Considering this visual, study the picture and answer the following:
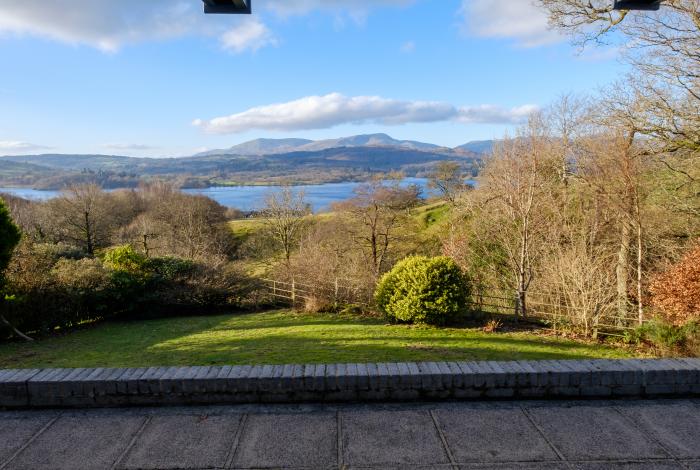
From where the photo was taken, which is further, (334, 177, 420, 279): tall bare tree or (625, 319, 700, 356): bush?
(334, 177, 420, 279): tall bare tree

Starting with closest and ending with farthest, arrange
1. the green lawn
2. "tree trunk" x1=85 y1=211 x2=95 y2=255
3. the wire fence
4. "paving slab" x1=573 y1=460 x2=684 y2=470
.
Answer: "paving slab" x1=573 y1=460 x2=684 y2=470, the green lawn, the wire fence, "tree trunk" x1=85 y1=211 x2=95 y2=255

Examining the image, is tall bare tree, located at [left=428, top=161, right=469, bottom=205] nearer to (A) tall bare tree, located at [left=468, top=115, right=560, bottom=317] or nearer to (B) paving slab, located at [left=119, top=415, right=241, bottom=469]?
(A) tall bare tree, located at [left=468, top=115, right=560, bottom=317]

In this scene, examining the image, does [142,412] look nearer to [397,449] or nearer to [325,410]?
[325,410]

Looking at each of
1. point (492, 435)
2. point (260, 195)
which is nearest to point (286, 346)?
point (492, 435)

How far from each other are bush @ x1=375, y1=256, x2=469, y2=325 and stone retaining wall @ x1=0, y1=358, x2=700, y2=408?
25.7ft

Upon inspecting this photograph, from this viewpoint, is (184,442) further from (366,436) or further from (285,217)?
(285,217)

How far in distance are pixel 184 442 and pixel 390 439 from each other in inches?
69.1

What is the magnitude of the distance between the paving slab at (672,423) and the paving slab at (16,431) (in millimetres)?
5393

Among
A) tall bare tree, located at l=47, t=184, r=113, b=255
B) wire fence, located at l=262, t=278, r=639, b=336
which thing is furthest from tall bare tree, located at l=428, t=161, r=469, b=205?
tall bare tree, located at l=47, t=184, r=113, b=255

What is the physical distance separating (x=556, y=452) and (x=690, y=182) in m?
14.9

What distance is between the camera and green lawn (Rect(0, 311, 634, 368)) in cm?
877

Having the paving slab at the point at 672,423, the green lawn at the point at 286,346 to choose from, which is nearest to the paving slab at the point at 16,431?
the green lawn at the point at 286,346

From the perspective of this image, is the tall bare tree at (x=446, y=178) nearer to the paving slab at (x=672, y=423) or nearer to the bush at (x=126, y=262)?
the bush at (x=126, y=262)

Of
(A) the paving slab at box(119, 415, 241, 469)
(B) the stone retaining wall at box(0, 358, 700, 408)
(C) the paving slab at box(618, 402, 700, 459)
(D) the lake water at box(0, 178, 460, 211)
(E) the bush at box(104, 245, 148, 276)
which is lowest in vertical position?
(E) the bush at box(104, 245, 148, 276)
